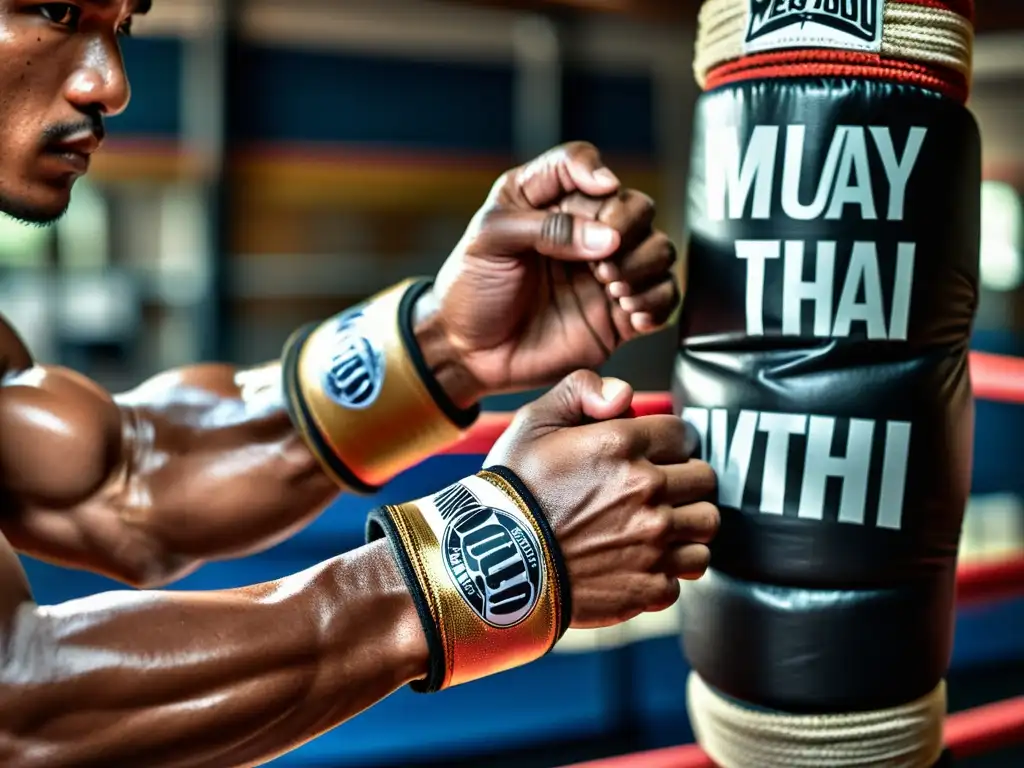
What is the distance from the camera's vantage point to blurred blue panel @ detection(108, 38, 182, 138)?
5.36 metres

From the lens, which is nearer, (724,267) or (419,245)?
(724,267)

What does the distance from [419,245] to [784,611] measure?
5682 mm

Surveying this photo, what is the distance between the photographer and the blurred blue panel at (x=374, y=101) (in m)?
5.65

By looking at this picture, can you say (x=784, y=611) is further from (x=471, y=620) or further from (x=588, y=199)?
(x=588, y=199)

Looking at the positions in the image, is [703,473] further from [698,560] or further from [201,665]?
[201,665]

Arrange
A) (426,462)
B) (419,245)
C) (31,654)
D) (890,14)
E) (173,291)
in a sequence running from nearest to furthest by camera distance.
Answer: (31,654) < (890,14) < (426,462) < (173,291) < (419,245)

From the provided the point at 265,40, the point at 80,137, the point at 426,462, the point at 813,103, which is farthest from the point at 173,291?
the point at 813,103

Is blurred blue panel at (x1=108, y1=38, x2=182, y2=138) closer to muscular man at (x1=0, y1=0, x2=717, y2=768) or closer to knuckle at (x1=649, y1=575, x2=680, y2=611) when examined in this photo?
muscular man at (x1=0, y1=0, x2=717, y2=768)

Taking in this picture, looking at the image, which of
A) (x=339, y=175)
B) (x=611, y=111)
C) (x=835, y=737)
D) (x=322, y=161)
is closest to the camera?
(x=835, y=737)

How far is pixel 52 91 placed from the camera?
808 millimetres

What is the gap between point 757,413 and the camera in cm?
76

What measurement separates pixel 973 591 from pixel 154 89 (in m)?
5.16

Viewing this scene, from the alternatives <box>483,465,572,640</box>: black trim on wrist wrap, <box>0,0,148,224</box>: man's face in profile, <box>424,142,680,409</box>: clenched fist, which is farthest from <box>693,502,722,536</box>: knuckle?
<box>0,0,148,224</box>: man's face in profile

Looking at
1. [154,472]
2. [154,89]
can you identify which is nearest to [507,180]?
[154,472]
